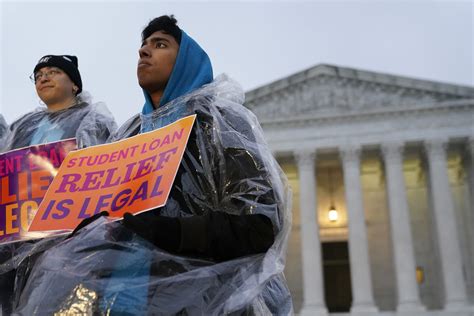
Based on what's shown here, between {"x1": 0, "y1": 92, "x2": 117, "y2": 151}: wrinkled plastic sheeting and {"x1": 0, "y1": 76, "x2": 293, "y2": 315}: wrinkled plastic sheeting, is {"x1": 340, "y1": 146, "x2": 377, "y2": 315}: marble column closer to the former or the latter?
{"x1": 0, "y1": 92, "x2": 117, "y2": 151}: wrinkled plastic sheeting

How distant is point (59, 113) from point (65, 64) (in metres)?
0.45

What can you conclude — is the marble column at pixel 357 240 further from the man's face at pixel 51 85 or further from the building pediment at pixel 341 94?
the man's face at pixel 51 85

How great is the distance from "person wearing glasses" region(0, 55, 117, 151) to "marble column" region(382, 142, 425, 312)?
30553 mm

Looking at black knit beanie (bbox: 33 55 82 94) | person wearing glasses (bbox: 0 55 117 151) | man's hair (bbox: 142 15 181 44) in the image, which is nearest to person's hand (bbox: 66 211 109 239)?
man's hair (bbox: 142 15 181 44)

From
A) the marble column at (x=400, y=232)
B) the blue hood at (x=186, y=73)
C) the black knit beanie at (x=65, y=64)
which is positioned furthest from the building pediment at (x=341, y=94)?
the blue hood at (x=186, y=73)

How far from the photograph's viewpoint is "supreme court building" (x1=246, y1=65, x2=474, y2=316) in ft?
109

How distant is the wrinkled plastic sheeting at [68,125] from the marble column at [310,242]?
2959cm

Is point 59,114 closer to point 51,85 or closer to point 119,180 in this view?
point 51,85

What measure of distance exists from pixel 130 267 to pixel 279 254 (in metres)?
0.86

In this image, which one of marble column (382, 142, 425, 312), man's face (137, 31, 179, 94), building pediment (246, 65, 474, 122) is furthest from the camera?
building pediment (246, 65, 474, 122)

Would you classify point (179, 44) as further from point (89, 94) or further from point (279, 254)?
point (89, 94)

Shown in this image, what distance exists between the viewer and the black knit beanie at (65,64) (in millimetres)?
4797

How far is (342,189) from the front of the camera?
3919cm

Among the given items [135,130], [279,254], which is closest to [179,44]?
[135,130]
